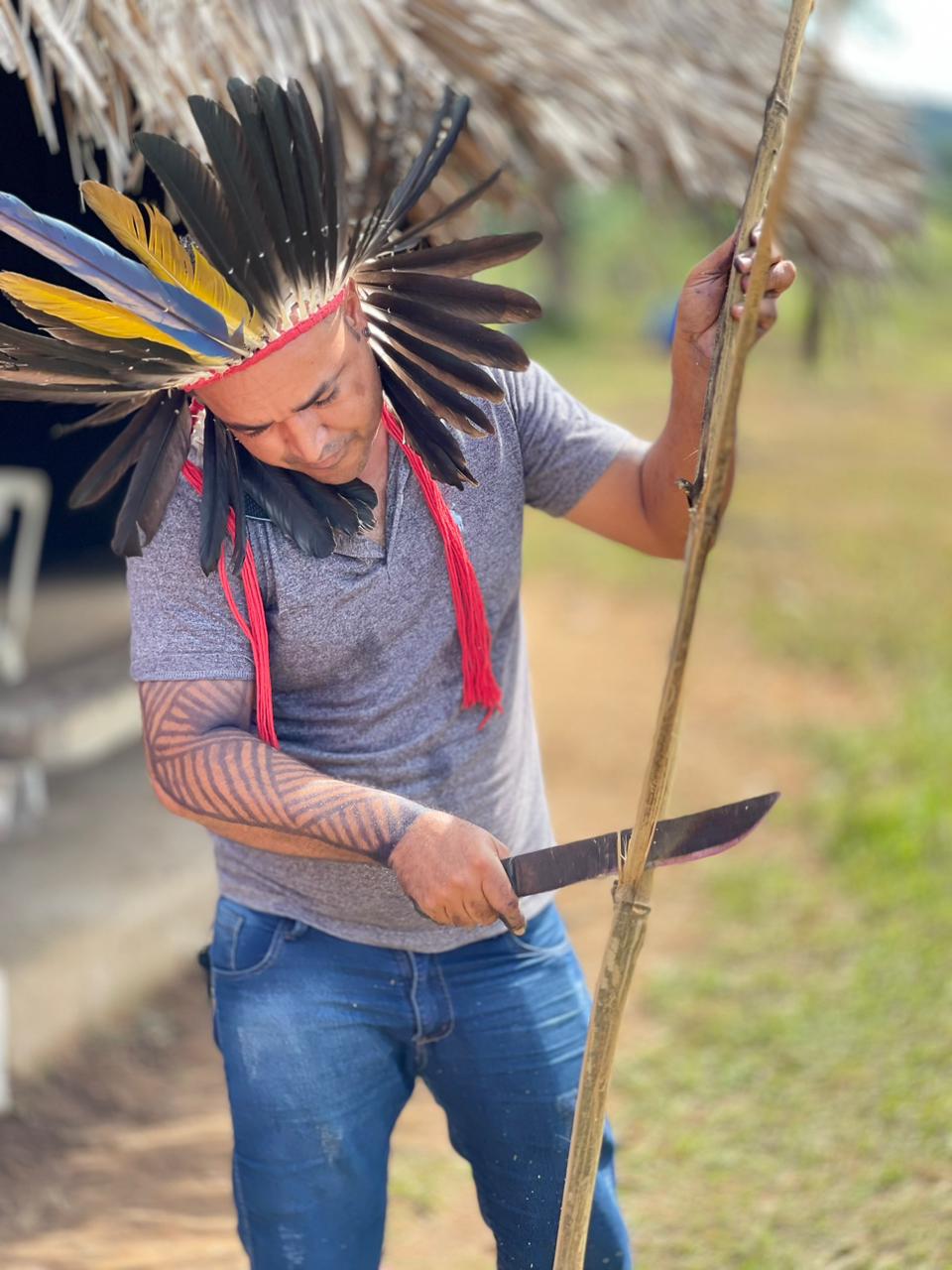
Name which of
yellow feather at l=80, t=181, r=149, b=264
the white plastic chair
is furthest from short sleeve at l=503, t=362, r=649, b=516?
the white plastic chair

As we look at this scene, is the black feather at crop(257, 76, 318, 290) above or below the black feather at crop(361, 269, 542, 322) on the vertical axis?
above

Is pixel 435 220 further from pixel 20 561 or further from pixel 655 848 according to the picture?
pixel 20 561

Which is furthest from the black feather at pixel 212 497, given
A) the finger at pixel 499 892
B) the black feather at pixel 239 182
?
the finger at pixel 499 892

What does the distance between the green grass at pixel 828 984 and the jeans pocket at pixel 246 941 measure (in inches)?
53.5

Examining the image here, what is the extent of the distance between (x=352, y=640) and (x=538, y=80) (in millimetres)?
1860

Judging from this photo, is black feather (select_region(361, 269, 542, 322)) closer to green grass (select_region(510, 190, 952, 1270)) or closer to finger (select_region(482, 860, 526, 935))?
finger (select_region(482, 860, 526, 935))

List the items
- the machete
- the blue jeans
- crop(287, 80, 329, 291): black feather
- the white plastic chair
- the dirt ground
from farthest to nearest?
the white plastic chair → the dirt ground → the blue jeans → crop(287, 80, 329, 291): black feather → the machete

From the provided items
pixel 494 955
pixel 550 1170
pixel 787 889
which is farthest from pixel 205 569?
pixel 787 889

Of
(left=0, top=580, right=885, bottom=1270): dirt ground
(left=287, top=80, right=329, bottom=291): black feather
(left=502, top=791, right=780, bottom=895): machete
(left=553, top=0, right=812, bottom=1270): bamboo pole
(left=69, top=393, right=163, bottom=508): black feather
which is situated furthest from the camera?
(left=0, top=580, right=885, bottom=1270): dirt ground

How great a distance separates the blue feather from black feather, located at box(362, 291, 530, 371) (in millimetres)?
224

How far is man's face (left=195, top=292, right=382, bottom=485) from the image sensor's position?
63.9 inches

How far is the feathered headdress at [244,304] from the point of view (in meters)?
1.57

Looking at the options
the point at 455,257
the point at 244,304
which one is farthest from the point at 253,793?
the point at 455,257

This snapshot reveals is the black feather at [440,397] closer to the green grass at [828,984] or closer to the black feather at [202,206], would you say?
the black feather at [202,206]
